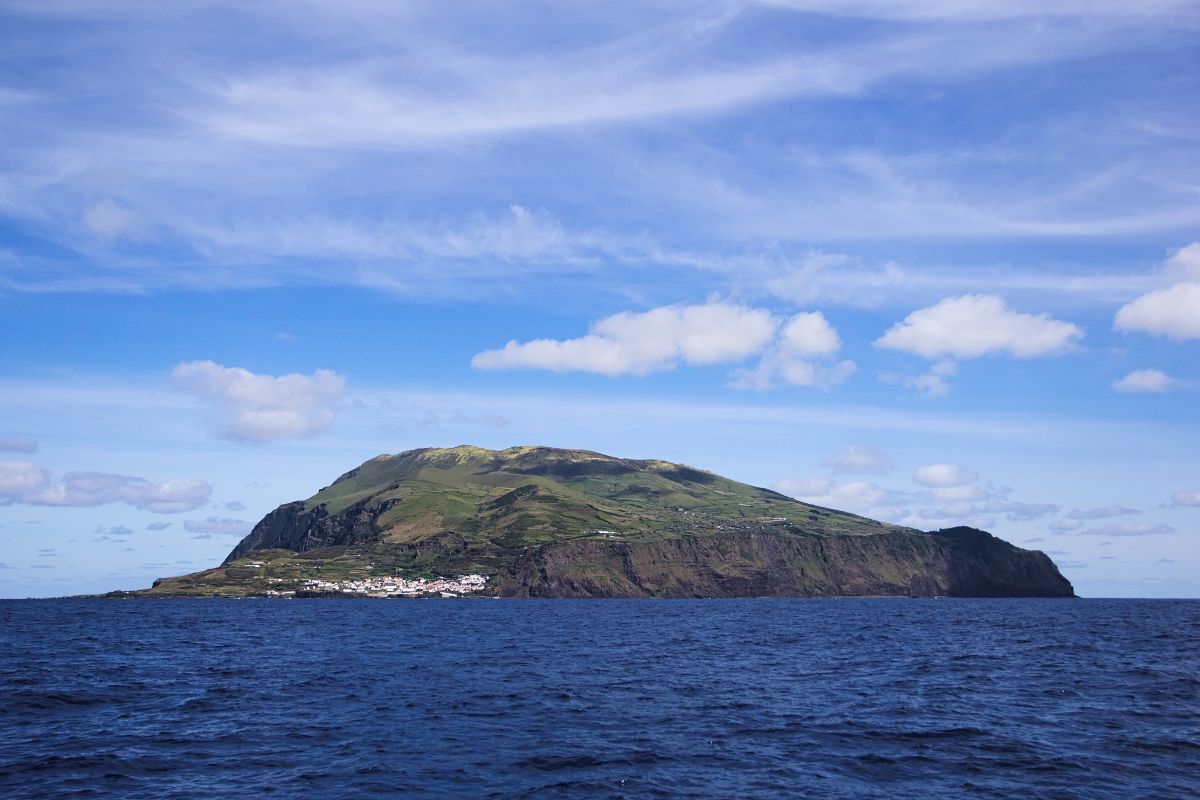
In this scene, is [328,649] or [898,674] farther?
[328,649]

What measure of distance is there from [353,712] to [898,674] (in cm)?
4954

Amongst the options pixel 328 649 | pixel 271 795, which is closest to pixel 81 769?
pixel 271 795

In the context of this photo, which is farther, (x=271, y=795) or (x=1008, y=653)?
(x=1008, y=653)

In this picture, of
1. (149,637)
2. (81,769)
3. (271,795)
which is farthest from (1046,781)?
(149,637)

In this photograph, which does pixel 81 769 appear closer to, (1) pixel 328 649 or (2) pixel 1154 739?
(2) pixel 1154 739

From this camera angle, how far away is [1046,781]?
4009 cm

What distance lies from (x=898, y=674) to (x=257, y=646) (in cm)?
7807

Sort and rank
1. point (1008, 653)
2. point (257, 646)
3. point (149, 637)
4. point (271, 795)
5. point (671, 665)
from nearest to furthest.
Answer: point (271, 795), point (671, 665), point (1008, 653), point (257, 646), point (149, 637)

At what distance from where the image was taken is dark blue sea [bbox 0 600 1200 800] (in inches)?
1553

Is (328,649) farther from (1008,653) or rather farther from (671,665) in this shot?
(1008,653)

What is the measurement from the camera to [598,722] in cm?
5344

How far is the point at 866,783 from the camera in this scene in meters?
39.8

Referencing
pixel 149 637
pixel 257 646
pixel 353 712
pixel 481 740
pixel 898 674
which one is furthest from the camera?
pixel 149 637

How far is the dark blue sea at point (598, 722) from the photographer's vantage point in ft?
129
